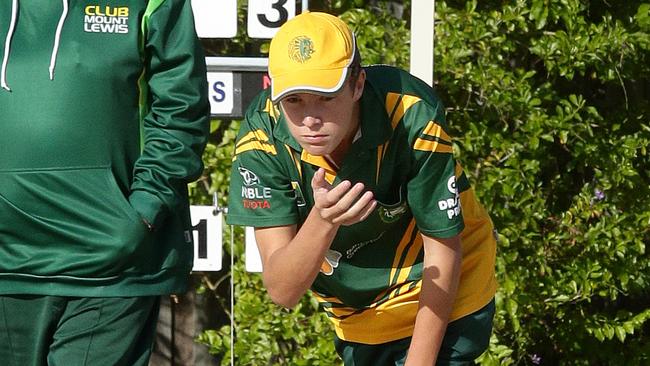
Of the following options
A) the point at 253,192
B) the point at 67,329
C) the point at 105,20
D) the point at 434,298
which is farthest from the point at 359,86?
the point at 67,329

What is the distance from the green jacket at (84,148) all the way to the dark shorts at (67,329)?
0.13ft

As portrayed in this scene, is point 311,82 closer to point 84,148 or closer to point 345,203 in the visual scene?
point 345,203

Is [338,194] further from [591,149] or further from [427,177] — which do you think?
[591,149]

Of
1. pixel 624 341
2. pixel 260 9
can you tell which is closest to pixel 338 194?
pixel 260 9

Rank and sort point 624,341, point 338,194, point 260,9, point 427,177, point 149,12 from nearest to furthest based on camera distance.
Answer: point 338,194 < point 427,177 < point 149,12 < point 260,9 < point 624,341

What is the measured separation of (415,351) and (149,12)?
1.07 m

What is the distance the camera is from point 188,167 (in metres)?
3.28

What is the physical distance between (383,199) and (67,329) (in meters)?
0.84

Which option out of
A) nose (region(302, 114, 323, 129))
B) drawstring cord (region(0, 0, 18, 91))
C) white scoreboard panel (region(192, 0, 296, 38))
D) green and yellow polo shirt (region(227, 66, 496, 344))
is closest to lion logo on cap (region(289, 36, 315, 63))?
nose (region(302, 114, 323, 129))

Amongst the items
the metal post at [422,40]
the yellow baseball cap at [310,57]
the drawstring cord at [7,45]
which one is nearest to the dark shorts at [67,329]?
the drawstring cord at [7,45]

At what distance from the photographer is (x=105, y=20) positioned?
3.23 metres

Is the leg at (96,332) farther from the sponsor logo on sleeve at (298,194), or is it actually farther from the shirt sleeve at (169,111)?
the sponsor logo on sleeve at (298,194)

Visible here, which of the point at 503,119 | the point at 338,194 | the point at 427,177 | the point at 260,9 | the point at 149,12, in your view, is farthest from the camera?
the point at 503,119

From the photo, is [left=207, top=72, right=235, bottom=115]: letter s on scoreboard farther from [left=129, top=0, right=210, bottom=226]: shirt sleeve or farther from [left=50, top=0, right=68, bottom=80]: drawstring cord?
[left=50, top=0, right=68, bottom=80]: drawstring cord
